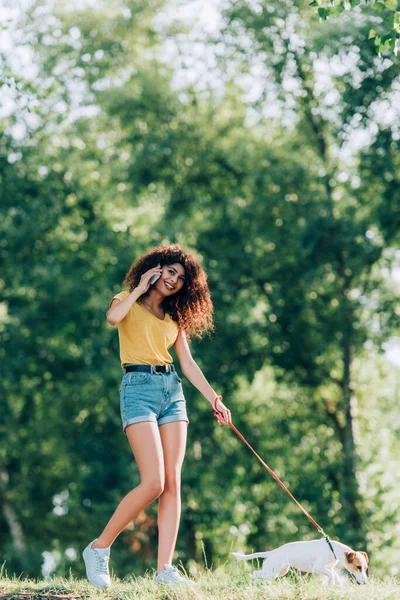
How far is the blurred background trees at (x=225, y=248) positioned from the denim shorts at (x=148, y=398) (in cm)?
1198

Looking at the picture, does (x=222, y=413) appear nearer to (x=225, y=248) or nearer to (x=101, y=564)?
(x=101, y=564)

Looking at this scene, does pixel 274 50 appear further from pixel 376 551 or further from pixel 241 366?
pixel 376 551

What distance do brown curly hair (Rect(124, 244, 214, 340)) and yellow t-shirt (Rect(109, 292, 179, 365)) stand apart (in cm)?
16

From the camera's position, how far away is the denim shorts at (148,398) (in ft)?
19.8

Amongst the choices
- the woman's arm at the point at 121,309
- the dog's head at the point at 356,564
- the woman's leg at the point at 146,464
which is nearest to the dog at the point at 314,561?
the dog's head at the point at 356,564

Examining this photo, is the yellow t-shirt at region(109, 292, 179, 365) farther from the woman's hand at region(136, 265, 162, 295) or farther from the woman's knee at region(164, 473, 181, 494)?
the woman's knee at region(164, 473, 181, 494)

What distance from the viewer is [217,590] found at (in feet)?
19.2

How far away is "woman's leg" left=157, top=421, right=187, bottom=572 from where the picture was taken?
20.2 feet

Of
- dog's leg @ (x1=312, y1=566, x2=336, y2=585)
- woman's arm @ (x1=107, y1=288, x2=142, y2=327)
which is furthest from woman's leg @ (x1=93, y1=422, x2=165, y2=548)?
dog's leg @ (x1=312, y1=566, x2=336, y2=585)

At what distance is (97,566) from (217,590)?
32.5 inches

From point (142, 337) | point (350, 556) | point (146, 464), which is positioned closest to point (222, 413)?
point (146, 464)

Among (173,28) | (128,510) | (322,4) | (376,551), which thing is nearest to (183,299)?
(128,510)

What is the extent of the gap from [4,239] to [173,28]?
5.87 m

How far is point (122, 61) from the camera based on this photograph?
71.8 feet
